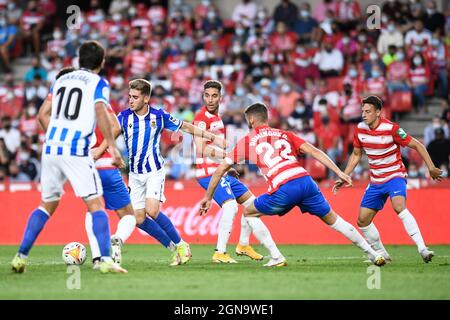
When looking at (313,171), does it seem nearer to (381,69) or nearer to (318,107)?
(318,107)

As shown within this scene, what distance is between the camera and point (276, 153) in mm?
11359

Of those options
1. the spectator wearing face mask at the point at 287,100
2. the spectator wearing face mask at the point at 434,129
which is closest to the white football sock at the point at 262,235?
the spectator wearing face mask at the point at 434,129

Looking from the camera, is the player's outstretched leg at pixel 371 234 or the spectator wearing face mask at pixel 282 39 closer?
the player's outstretched leg at pixel 371 234

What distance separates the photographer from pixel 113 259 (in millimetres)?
11461

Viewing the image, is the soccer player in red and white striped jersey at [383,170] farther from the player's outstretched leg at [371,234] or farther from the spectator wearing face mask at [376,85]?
the spectator wearing face mask at [376,85]

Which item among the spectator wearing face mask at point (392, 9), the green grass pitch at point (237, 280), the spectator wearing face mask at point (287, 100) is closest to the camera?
the green grass pitch at point (237, 280)

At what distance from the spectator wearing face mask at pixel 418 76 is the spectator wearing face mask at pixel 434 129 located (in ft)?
4.75

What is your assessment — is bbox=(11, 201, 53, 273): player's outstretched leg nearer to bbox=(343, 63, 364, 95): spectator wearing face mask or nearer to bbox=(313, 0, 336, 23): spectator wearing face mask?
bbox=(343, 63, 364, 95): spectator wearing face mask

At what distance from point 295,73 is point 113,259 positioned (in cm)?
1309

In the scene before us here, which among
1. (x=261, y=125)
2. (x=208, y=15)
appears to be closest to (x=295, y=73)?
(x=208, y=15)

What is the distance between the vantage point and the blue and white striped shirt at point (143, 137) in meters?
12.2

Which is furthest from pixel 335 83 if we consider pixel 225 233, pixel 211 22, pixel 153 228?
pixel 153 228

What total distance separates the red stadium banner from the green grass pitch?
11.4 ft

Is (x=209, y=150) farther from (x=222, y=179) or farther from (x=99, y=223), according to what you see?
(x=99, y=223)
